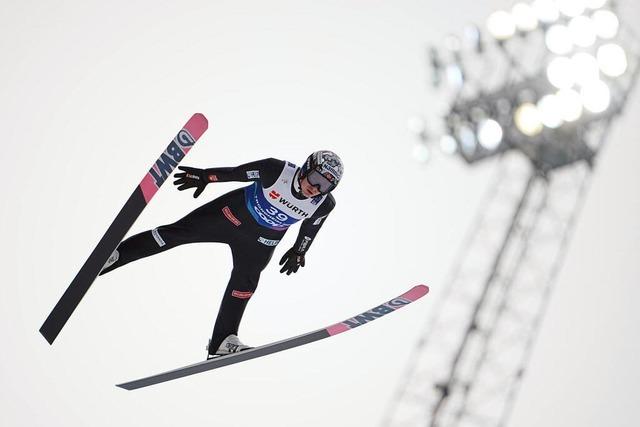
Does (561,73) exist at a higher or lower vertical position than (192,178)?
higher

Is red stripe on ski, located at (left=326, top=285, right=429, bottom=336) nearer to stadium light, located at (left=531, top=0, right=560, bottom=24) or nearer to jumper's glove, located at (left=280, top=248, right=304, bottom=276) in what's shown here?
jumper's glove, located at (left=280, top=248, right=304, bottom=276)

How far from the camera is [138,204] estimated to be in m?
7.66

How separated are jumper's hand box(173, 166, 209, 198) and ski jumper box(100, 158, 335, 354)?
0.17 feet

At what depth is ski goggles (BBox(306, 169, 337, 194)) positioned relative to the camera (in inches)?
310

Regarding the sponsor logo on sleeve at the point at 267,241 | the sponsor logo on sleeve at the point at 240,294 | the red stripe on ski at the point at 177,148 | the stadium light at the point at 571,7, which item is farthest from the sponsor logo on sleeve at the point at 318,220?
the stadium light at the point at 571,7

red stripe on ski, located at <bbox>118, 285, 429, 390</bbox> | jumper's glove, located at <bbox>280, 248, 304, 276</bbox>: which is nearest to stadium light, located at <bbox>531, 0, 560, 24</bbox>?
jumper's glove, located at <bbox>280, 248, 304, 276</bbox>

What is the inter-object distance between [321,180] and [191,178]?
3.17 ft

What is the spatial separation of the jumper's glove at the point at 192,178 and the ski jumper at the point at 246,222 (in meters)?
0.04

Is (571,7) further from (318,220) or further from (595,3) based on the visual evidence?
(318,220)

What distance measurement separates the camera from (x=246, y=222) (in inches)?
321

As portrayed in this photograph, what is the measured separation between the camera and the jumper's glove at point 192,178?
25.8ft

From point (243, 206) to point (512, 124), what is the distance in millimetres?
5517

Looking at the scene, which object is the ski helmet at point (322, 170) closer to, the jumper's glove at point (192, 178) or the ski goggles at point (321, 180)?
the ski goggles at point (321, 180)

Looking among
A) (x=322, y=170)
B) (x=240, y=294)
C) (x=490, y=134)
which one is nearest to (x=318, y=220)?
(x=322, y=170)
